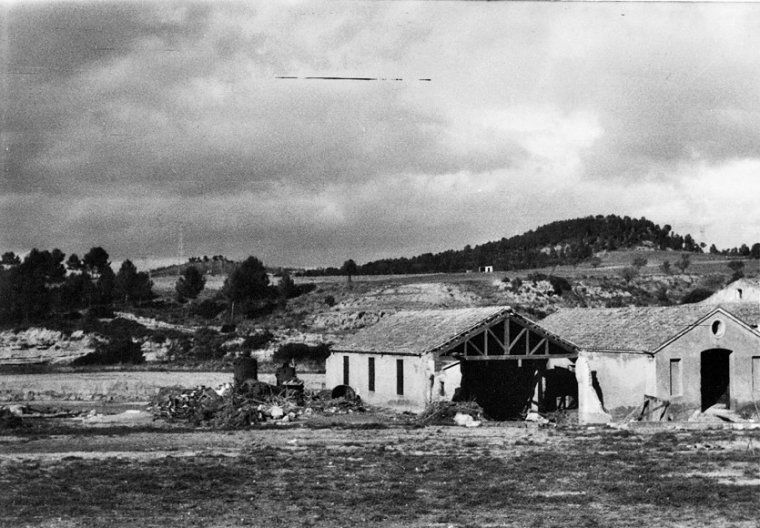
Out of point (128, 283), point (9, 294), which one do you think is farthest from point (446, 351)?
point (128, 283)

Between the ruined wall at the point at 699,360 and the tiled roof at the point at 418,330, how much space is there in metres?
6.29

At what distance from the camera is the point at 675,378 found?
33.5 meters

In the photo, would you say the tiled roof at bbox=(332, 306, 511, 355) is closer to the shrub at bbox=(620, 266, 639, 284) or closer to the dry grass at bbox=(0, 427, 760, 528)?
the dry grass at bbox=(0, 427, 760, 528)

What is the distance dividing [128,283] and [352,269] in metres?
33.4

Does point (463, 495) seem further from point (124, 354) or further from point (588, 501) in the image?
point (124, 354)

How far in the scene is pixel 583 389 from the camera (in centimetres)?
3416

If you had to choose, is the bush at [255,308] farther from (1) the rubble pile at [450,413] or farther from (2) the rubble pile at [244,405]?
(1) the rubble pile at [450,413]

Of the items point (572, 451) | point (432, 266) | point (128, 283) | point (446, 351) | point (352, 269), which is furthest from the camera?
point (432, 266)

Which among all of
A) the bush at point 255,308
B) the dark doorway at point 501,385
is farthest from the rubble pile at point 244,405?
the bush at point 255,308

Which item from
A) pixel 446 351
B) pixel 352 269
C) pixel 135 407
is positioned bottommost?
pixel 135 407

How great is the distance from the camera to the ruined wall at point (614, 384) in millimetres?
33250

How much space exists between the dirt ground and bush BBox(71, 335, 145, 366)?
125ft

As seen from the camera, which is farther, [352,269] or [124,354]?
[352,269]

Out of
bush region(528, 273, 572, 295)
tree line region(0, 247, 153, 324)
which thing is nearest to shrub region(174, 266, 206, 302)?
tree line region(0, 247, 153, 324)
